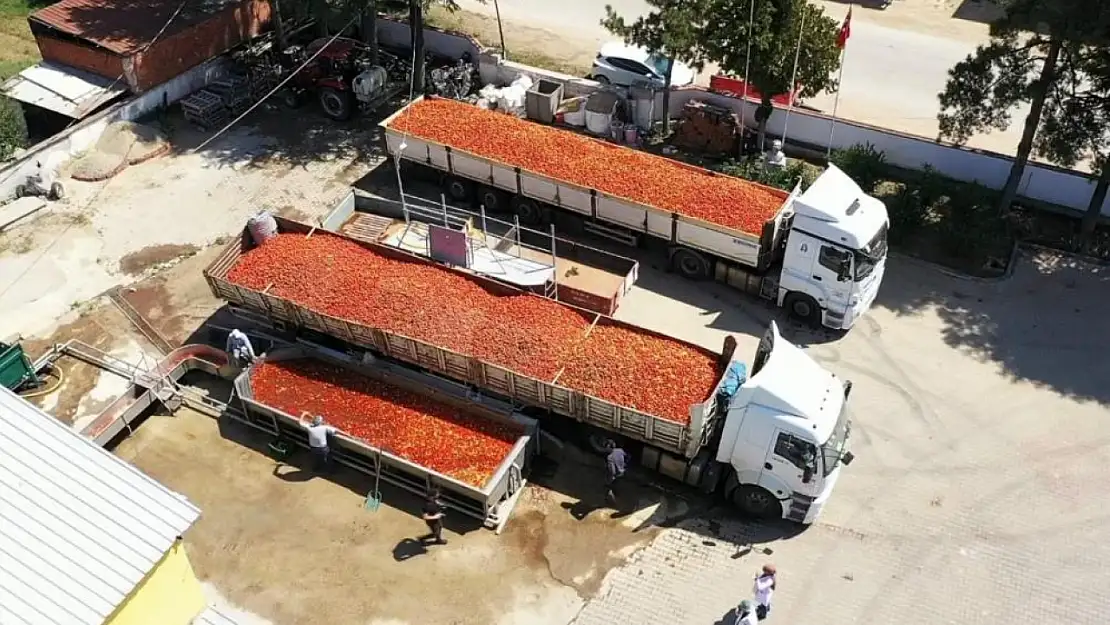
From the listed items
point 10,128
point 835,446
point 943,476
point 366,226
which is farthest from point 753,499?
point 10,128

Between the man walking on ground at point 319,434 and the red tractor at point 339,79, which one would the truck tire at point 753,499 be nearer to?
the man walking on ground at point 319,434

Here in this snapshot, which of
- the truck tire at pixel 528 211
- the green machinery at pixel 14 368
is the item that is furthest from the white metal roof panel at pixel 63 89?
the truck tire at pixel 528 211

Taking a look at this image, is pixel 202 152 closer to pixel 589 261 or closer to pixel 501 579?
pixel 589 261

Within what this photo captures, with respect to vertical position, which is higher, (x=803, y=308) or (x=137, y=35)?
(x=137, y=35)

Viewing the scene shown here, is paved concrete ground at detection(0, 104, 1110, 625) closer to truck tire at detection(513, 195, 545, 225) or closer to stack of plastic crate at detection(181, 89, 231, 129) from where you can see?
truck tire at detection(513, 195, 545, 225)

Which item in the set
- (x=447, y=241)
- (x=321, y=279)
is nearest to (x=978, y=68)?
(x=447, y=241)

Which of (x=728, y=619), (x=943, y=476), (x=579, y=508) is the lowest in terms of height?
(x=728, y=619)

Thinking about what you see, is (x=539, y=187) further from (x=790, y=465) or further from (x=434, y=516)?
(x=790, y=465)
